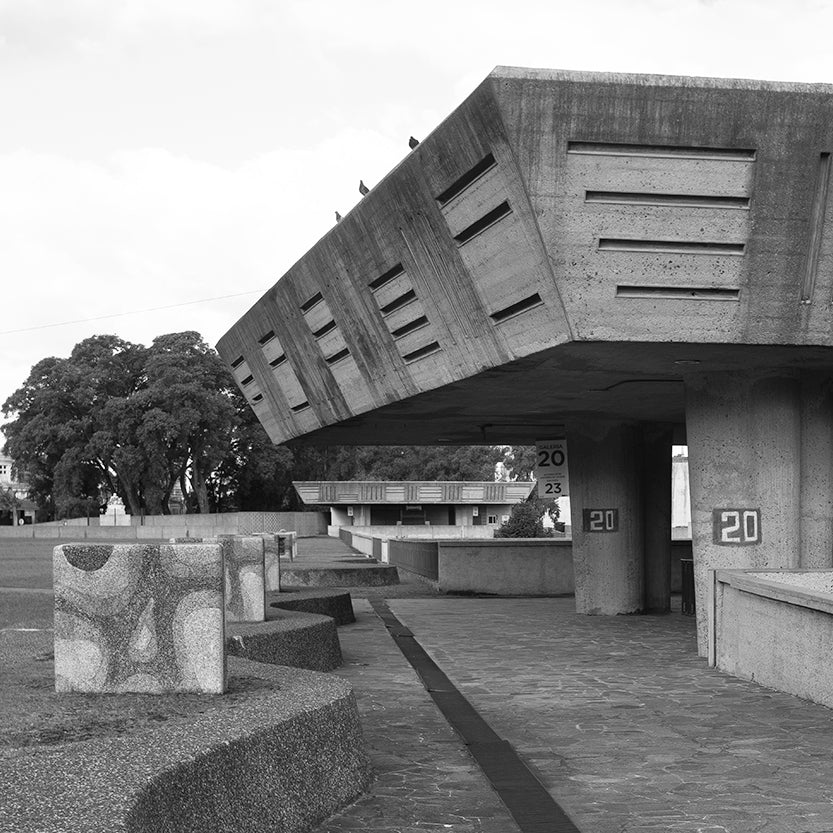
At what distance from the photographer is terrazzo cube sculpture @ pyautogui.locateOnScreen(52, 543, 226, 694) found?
303 inches

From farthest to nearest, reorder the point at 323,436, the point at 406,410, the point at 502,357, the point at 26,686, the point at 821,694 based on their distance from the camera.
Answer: the point at 323,436 < the point at 406,410 < the point at 502,357 < the point at 821,694 < the point at 26,686

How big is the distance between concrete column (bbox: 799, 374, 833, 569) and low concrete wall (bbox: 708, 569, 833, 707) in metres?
1.43

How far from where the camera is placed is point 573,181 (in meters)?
12.6

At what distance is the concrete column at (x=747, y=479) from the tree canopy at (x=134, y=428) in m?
49.0

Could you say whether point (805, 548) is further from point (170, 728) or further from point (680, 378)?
point (170, 728)

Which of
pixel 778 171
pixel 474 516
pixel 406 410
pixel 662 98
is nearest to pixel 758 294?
pixel 778 171

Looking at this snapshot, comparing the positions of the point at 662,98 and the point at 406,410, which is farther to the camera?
the point at 406,410

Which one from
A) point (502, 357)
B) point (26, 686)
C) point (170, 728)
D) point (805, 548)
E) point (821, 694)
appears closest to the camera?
point (170, 728)

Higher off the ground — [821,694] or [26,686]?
[26,686]

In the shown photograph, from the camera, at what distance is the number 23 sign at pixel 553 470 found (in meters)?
23.2

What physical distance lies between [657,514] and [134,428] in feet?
166

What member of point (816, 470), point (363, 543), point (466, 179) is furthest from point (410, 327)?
point (363, 543)

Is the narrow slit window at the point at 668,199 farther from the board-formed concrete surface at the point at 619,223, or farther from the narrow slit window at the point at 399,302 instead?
the narrow slit window at the point at 399,302

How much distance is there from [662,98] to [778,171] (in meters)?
1.52
